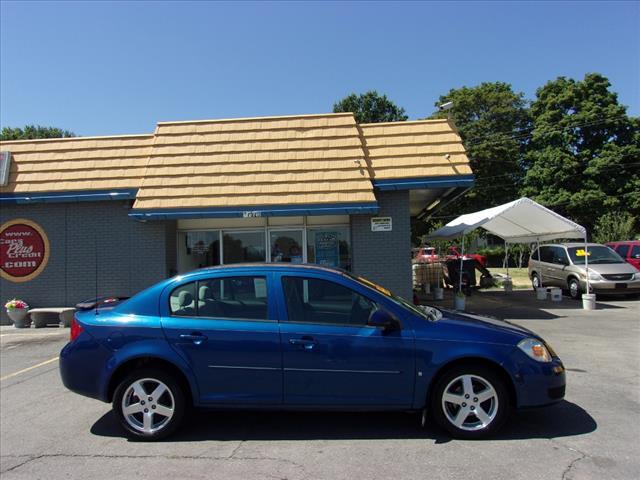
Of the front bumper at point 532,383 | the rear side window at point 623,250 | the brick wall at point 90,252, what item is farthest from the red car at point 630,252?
the brick wall at point 90,252

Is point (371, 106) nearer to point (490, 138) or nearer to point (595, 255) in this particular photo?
point (490, 138)

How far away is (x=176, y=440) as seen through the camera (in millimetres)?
4500

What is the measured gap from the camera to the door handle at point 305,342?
4344 millimetres

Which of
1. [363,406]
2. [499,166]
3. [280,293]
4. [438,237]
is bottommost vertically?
[363,406]

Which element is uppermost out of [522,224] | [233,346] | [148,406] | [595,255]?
[522,224]

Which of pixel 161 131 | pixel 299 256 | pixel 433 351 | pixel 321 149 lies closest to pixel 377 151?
pixel 321 149

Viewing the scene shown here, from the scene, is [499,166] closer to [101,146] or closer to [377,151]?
[377,151]

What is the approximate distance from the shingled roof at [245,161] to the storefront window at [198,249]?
1.42m

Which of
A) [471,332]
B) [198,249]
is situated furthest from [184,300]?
[198,249]

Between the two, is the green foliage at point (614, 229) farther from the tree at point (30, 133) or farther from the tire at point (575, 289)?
the tree at point (30, 133)

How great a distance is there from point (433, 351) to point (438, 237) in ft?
39.1

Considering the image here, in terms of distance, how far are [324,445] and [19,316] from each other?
1015 cm

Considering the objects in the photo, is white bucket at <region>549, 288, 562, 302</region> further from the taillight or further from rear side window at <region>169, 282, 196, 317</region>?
the taillight

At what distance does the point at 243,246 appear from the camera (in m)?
11.8
